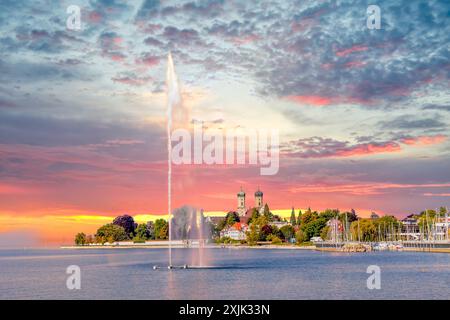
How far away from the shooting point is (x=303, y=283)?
2955 inches

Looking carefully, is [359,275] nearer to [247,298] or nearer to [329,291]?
[329,291]

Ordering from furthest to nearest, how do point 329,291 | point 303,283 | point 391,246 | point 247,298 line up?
point 391,246 < point 303,283 < point 329,291 < point 247,298

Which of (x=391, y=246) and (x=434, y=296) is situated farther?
(x=391, y=246)

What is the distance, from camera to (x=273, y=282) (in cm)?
7600

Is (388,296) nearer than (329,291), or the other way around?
(388,296)

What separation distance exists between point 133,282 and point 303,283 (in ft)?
77.1

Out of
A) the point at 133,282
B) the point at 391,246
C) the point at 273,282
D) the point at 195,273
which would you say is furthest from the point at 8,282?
the point at 391,246

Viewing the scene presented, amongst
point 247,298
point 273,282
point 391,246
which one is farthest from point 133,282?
point 391,246
